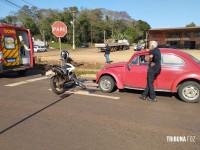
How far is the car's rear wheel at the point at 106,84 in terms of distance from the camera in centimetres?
745

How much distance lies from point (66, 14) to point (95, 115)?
7743 cm

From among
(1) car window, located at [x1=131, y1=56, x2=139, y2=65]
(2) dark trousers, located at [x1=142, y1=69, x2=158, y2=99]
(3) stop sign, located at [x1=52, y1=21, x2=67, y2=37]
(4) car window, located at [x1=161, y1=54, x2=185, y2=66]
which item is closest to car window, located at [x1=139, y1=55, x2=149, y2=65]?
(1) car window, located at [x1=131, y1=56, x2=139, y2=65]

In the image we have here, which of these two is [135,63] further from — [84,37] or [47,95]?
[84,37]

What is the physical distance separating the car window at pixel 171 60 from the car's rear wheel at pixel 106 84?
1.80m

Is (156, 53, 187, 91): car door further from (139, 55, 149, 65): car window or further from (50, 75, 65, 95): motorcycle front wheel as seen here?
(50, 75, 65, 95): motorcycle front wheel

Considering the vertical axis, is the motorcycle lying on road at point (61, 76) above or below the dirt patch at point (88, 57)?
below

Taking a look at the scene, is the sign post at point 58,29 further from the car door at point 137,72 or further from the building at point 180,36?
the building at point 180,36

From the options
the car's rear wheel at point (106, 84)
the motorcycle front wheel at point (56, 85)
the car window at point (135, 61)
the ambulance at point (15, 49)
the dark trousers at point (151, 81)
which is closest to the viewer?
the dark trousers at point (151, 81)

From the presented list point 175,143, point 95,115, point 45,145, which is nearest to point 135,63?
point 95,115

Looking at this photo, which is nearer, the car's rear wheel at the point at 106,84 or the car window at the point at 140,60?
the car window at the point at 140,60

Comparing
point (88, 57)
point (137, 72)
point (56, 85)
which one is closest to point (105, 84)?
point (137, 72)

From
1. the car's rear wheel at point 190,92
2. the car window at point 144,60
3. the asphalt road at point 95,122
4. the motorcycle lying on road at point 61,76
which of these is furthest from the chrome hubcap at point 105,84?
the car's rear wheel at point 190,92

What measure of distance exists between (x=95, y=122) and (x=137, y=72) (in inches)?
107

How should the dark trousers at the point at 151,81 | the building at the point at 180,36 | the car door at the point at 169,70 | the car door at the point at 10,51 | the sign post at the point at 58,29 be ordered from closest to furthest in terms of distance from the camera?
the dark trousers at the point at 151,81, the car door at the point at 169,70, the car door at the point at 10,51, the sign post at the point at 58,29, the building at the point at 180,36
